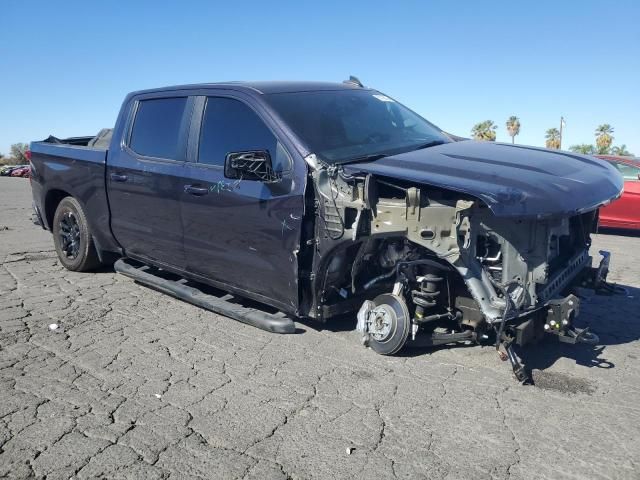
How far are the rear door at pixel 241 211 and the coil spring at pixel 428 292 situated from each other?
34.7 inches

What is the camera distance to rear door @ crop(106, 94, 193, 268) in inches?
199

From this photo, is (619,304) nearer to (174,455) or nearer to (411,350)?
(411,350)

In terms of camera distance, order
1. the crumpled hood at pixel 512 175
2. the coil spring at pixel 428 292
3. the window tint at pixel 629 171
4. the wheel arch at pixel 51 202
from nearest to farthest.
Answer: the crumpled hood at pixel 512 175 < the coil spring at pixel 428 292 < the wheel arch at pixel 51 202 < the window tint at pixel 629 171

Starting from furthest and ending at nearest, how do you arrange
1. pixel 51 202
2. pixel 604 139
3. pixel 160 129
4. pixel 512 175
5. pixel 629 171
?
pixel 604 139 → pixel 629 171 → pixel 51 202 → pixel 160 129 → pixel 512 175

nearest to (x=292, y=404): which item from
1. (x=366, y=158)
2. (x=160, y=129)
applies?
(x=366, y=158)

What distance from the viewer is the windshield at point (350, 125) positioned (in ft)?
14.1

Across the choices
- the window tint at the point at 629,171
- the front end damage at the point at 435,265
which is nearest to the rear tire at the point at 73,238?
the front end damage at the point at 435,265

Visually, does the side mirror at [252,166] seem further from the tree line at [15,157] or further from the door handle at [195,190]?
the tree line at [15,157]

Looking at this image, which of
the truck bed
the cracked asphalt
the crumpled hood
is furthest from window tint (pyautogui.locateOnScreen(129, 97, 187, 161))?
the crumpled hood

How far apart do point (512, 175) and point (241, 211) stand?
1.98 m

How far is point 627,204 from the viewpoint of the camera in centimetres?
968

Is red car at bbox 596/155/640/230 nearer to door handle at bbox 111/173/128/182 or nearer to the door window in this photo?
the door window

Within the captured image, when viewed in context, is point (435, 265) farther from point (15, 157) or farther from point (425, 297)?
point (15, 157)

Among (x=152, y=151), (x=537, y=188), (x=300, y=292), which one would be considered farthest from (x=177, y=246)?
(x=537, y=188)
